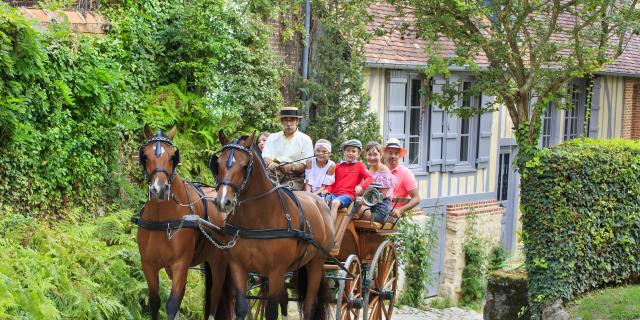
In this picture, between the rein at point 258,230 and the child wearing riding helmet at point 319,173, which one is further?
the child wearing riding helmet at point 319,173

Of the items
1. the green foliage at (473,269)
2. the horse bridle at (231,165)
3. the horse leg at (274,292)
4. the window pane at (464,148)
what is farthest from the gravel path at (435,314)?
the horse bridle at (231,165)

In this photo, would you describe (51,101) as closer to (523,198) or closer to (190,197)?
(190,197)

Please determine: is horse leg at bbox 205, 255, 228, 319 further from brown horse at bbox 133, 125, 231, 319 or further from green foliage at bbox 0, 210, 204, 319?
green foliage at bbox 0, 210, 204, 319

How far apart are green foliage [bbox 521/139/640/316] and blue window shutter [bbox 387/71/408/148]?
6364mm

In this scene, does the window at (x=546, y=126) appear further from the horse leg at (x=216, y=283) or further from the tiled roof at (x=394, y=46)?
Answer: the horse leg at (x=216, y=283)

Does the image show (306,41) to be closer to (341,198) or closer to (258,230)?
(341,198)

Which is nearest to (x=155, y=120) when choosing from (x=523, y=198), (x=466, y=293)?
(x=523, y=198)

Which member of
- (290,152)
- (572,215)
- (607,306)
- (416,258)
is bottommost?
(416,258)

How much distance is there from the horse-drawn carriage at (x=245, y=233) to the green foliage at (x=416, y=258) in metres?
8.81

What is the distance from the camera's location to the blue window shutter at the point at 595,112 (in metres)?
26.6

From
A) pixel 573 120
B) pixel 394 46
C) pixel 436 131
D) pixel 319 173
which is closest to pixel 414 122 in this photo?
pixel 436 131

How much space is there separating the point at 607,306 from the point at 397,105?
26.2ft

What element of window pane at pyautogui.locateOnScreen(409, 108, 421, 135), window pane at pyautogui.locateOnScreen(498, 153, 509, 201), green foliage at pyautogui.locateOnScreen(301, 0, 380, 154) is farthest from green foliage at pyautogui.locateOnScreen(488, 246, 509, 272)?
green foliage at pyautogui.locateOnScreen(301, 0, 380, 154)

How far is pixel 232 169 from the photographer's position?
28.9ft
